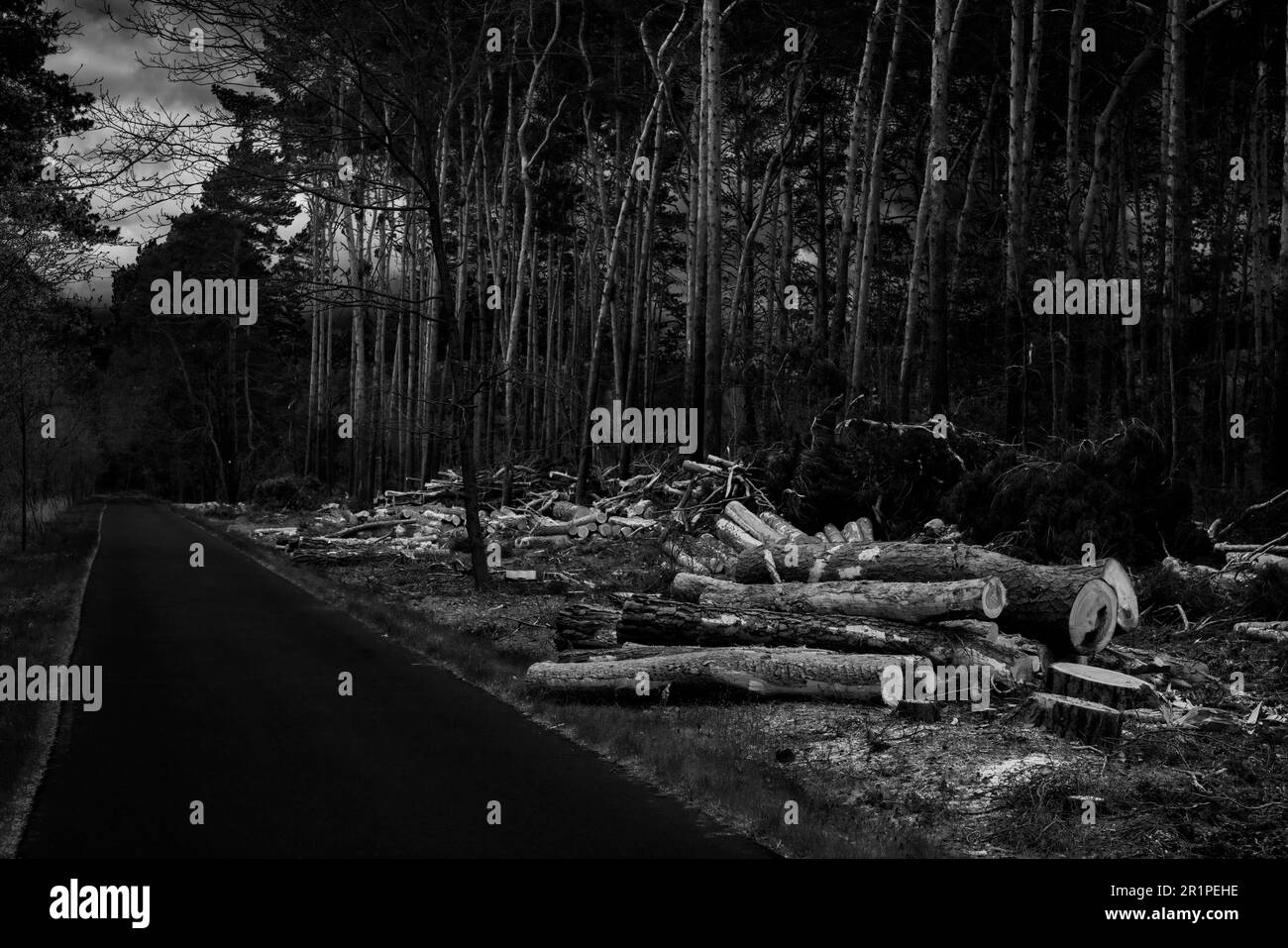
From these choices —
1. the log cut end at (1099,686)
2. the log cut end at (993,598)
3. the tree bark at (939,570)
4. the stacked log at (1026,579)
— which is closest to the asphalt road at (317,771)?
the log cut end at (1099,686)

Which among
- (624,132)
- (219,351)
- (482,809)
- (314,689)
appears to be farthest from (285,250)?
(482,809)

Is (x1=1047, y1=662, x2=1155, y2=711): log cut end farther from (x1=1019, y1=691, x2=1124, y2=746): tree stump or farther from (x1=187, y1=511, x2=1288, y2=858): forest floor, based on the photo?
(x1=187, y1=511, x2=1288, y2=858): forest floor

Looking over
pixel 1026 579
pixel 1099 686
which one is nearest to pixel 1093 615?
pixel 1026 579

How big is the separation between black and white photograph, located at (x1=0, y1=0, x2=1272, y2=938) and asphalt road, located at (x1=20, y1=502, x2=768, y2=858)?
53 millimetres

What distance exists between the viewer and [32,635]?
12.5 metres

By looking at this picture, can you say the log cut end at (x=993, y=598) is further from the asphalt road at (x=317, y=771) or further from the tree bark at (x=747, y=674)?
the asphalt road at (x=317, y=771)

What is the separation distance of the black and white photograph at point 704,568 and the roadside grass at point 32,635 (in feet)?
0.30

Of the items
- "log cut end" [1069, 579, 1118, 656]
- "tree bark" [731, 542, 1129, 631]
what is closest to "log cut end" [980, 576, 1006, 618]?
"tree bark" [731, 542, 1129, 631]

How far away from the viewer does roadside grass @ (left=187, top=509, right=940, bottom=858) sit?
603 cm

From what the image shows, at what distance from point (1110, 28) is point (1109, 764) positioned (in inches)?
1091

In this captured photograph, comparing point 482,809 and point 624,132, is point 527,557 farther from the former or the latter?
point 624,132

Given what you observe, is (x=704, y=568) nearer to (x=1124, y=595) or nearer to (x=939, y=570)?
(x=939, y=570)

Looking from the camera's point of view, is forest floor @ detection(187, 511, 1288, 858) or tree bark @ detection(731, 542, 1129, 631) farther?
tree bark @ detection(731, 542, 1129, 631)

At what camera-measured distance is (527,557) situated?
20.5 metres
